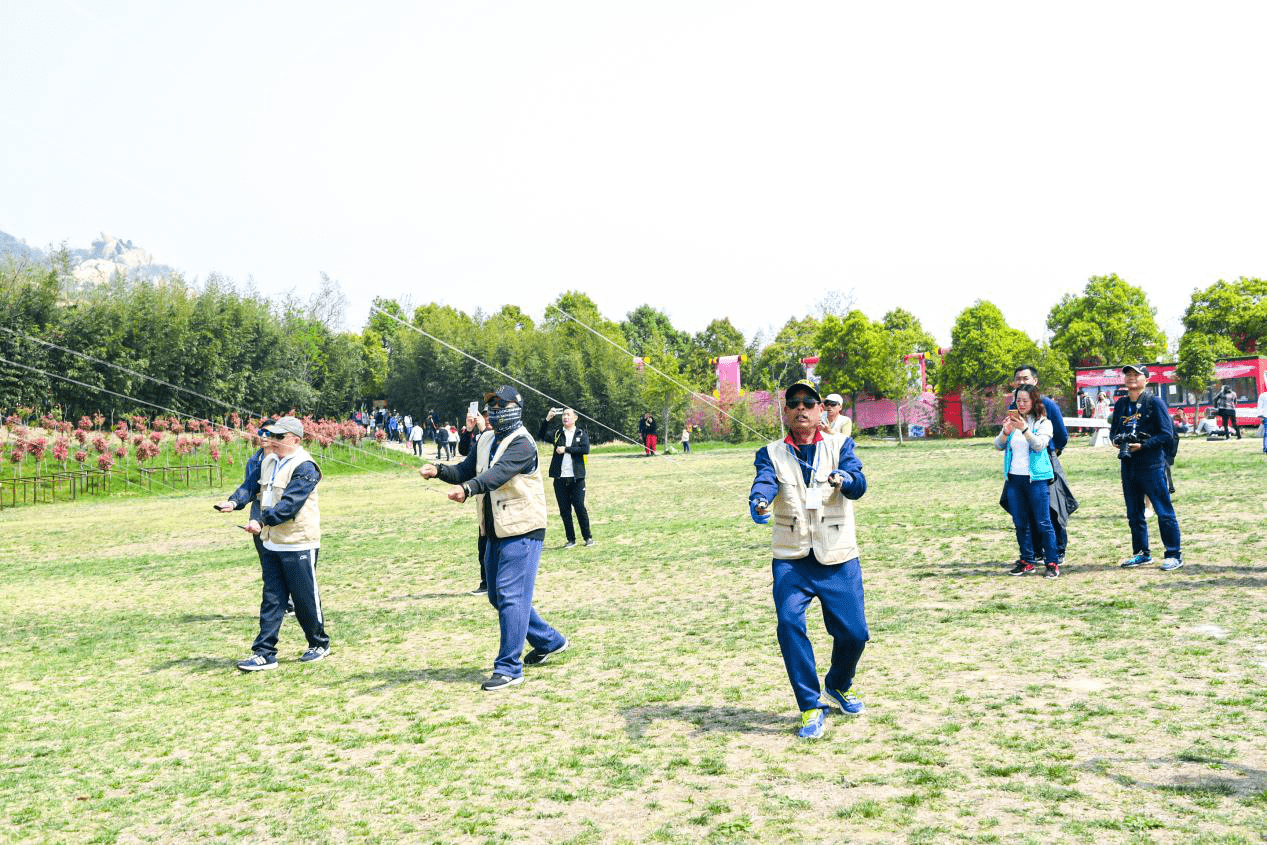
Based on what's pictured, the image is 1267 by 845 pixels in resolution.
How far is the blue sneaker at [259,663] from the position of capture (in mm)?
7961

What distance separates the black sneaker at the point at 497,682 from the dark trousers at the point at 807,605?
221 cm

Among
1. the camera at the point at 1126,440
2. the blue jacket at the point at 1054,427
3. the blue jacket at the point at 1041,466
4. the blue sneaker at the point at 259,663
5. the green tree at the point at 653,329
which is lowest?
the blue sneaker at the point at 259,663

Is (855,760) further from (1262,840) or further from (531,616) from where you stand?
(531,616)

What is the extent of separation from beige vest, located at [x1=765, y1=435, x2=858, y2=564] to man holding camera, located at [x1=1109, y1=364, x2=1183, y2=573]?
5.28m

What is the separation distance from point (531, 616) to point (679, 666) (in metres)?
1.18

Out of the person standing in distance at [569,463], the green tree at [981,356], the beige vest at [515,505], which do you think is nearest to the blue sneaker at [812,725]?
the beige vest at [515,505]

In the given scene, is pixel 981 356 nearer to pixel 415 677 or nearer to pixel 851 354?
pixel 851 354

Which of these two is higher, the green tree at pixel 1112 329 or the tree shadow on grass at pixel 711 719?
the green tree at pixel 1112 329

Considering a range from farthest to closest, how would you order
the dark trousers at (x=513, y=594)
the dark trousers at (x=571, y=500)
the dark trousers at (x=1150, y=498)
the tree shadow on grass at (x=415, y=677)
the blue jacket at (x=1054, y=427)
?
the dark trousers at (x=571, y=500), the blue jacket at (x=1054, y=427), the dark trousers at (x=1150, y=498), the tree shadow on grass at (x=415, y=677), the dark trousers at (x=513, y=594)

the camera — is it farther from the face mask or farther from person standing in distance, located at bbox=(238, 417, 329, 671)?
person standing in distance, located at bbox=(238, 417, 329, 671)

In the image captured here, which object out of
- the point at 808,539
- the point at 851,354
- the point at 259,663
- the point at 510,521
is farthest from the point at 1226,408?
the point at 259,663

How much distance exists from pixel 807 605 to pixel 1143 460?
5.73 metres

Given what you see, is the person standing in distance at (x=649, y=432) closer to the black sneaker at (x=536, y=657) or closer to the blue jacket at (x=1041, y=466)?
the blue jacket at (x=1041, y=466)

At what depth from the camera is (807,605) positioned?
5.65 meters
